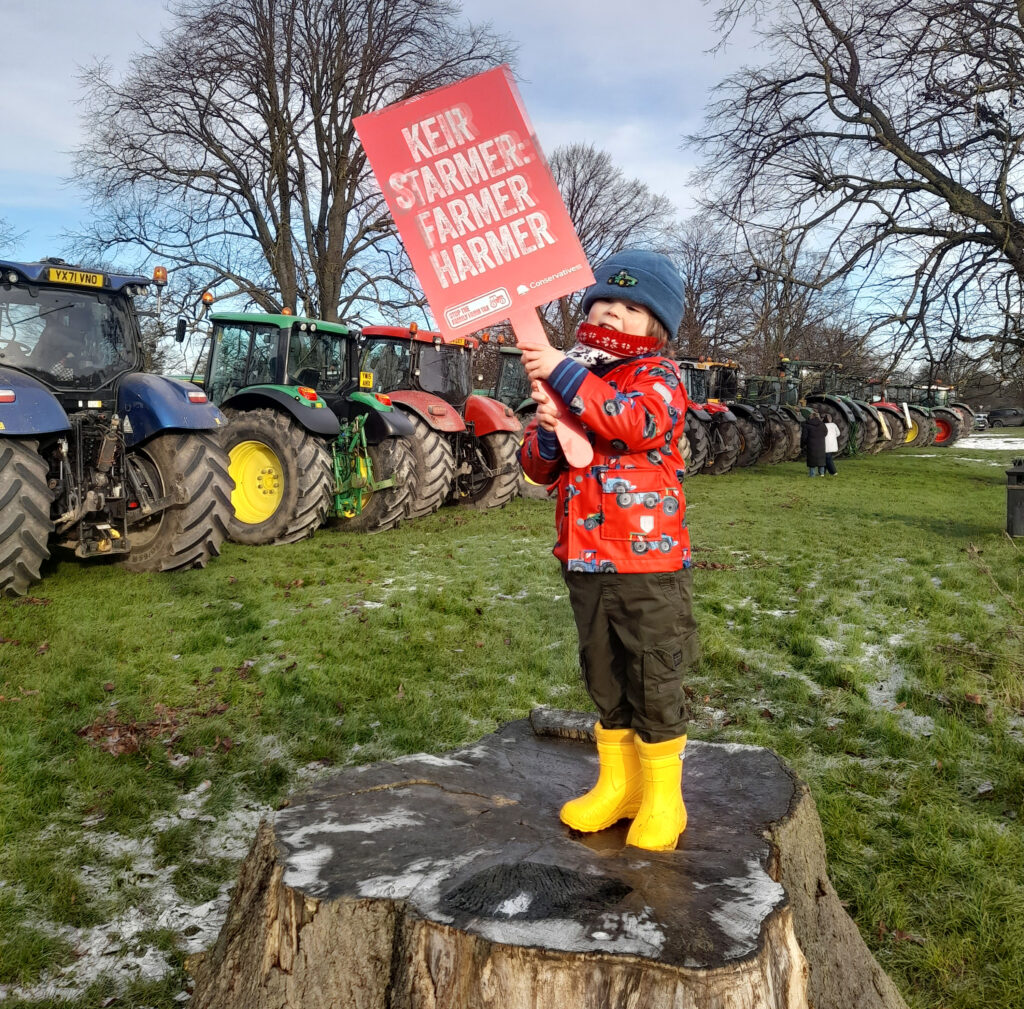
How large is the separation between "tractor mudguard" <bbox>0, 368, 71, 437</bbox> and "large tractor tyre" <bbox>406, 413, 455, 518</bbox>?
4.26 metres

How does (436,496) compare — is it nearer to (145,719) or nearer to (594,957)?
(145,719)

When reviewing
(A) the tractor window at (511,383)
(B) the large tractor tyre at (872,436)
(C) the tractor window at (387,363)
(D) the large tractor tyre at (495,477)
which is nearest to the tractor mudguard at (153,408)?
(C) the tractor window at (387,363)

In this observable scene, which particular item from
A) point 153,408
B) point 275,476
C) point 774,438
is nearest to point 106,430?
point 153,408

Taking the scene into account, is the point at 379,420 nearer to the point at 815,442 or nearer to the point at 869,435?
the point at 815,442

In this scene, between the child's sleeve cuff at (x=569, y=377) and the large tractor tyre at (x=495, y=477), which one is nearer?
the child's sleeve cuff at (x=569, y=377)

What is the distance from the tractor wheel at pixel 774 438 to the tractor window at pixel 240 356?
577 inches

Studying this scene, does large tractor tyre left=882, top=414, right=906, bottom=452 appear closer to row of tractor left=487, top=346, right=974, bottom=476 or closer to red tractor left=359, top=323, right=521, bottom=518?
row of tractor left=487, top=346, right=974, bottom=476

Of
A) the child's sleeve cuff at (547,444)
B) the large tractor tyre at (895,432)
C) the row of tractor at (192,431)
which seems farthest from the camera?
the large tractor tyre at (895,432)

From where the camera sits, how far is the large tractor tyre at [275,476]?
8.69m

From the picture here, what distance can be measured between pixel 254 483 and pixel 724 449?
11601 millimetres

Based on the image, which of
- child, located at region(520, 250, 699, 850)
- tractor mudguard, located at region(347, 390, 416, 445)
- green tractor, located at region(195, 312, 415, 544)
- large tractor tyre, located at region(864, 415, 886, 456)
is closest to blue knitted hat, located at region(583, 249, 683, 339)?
child, located at region(520, 250, 699, 850)

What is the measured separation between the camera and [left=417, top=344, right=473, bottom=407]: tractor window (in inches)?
448

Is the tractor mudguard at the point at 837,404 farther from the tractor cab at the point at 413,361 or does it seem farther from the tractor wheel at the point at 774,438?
the tractor cab at the point at 413,361

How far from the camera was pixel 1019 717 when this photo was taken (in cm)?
410
